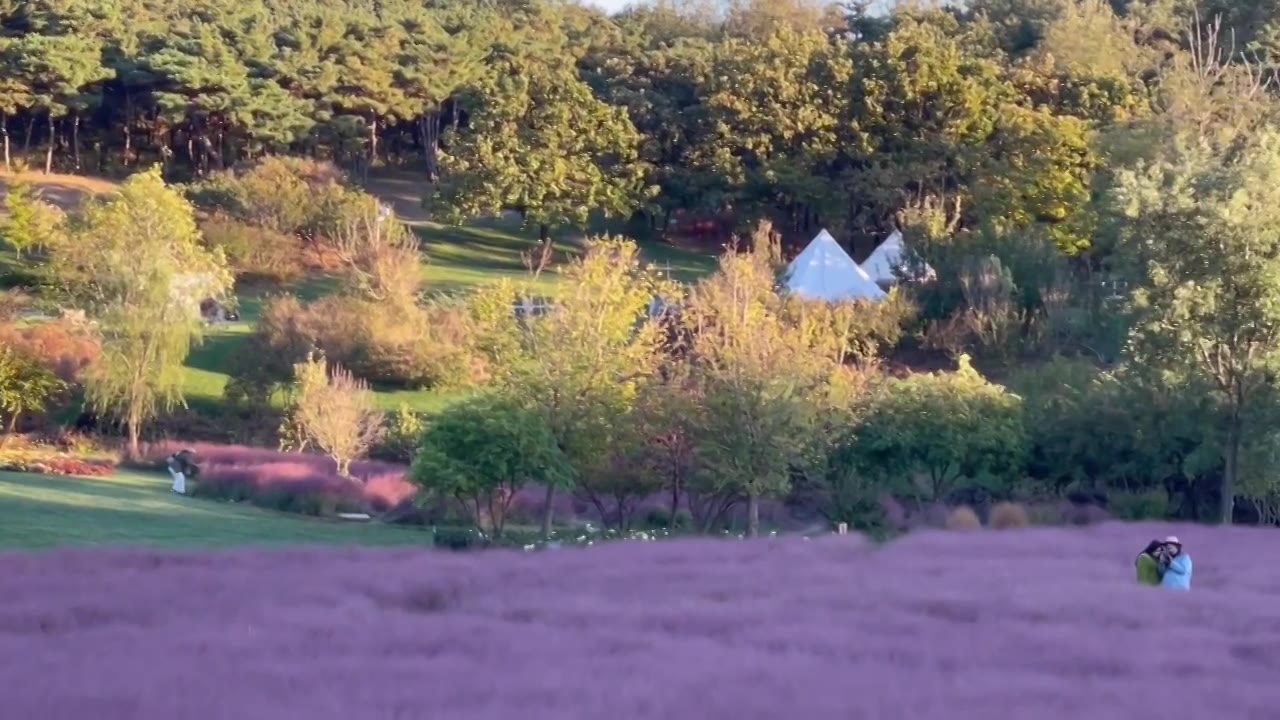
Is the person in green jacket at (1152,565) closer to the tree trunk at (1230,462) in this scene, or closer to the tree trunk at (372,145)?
the tree trunk at (1230,462)

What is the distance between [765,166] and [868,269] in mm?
12414

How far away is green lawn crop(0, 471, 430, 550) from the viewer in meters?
30.6

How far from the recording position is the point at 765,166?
80.2m

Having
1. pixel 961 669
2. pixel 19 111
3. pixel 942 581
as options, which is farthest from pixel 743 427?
pixel 19 111

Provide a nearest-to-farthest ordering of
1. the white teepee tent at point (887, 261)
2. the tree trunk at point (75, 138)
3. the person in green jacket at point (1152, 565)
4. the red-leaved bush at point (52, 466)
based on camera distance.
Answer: the person in green jacket at point (1152, 565), the red-leaved bush at point (52, 466), the white teepee tent at point (887, 261), the tree trunk at point (75, 138)

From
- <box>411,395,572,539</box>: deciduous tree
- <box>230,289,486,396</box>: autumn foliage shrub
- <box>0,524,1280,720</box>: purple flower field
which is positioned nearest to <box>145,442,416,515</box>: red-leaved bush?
<box>411,395,572,539</box>: deciduous tree

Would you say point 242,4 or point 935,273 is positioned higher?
point 242,4

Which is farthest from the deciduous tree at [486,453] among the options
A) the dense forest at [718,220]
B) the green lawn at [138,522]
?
the green lawn at [138,522]

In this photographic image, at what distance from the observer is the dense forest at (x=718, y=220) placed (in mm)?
35656

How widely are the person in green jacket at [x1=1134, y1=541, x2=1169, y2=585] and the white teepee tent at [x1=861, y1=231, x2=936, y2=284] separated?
44.9m

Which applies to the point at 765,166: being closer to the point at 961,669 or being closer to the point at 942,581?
the point at 942,581

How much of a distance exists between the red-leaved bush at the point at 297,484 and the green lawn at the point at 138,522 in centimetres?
89

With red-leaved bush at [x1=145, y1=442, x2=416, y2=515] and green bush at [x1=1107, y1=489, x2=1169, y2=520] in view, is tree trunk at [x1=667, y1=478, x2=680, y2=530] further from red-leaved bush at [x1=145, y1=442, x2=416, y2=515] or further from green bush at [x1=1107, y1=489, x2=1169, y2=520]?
green bush at [x1=1107, y1=489, x2=1169, y2=520]

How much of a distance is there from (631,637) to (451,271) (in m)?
61.8
